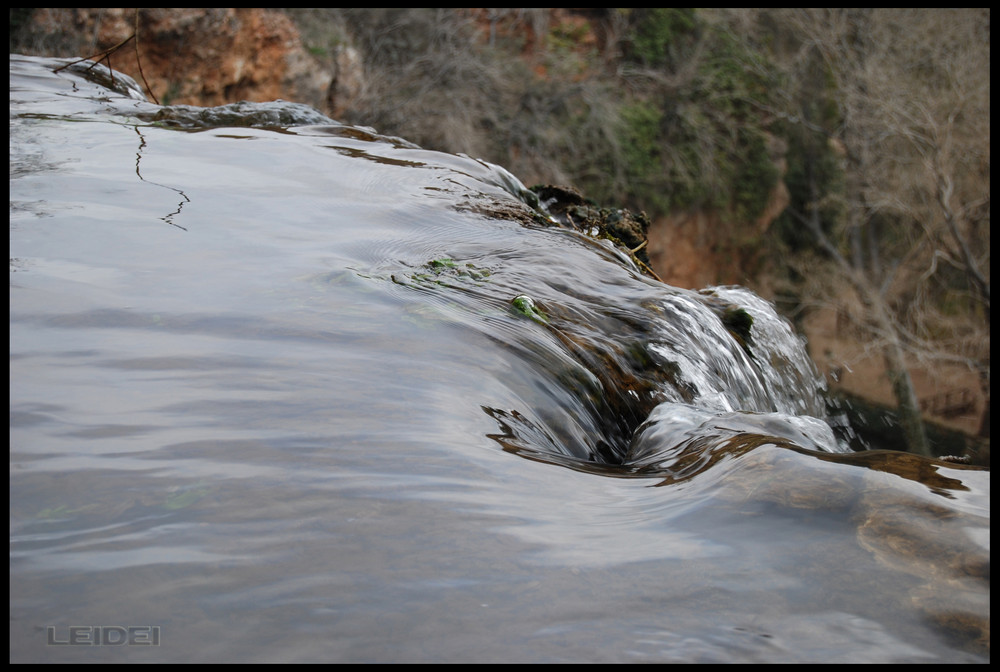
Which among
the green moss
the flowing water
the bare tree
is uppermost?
the bare tree

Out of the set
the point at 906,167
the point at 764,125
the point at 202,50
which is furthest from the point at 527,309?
the point at 764,125

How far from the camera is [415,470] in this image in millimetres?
1963

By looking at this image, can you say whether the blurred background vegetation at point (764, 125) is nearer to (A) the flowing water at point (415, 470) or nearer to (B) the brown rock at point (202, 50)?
(B) the brown rock at point (202, 50)

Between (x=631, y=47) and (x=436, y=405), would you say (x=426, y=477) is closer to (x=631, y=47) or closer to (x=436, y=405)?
(x=436, y=405)

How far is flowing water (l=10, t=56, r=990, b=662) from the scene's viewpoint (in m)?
1.49

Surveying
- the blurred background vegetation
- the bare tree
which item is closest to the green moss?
the blurred background vegetation

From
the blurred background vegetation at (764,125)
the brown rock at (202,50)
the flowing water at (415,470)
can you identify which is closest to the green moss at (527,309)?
the flowing water at (415,470)

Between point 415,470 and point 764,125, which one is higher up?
point 764,125

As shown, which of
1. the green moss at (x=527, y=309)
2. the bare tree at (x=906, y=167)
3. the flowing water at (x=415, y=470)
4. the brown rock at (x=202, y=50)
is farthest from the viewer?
the bare tree at (x=906, y=167)

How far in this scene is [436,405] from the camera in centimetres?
230

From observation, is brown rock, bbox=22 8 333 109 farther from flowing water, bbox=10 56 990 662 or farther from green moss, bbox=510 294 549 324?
green moss, bbox=510 294 549 324

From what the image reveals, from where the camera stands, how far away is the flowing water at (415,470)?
1.49 meters

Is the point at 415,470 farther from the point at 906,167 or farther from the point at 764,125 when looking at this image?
the point at 764,125

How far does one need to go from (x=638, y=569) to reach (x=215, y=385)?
1.23 m
